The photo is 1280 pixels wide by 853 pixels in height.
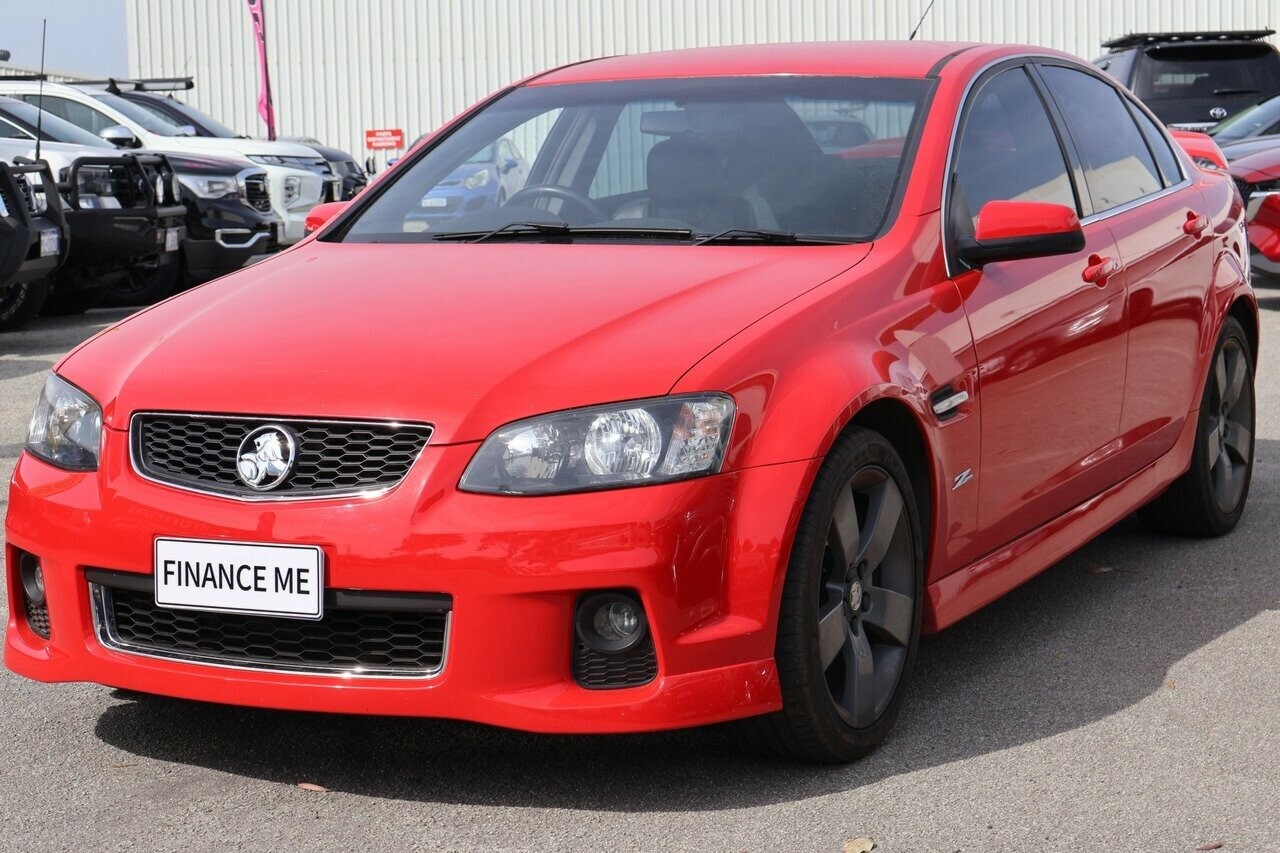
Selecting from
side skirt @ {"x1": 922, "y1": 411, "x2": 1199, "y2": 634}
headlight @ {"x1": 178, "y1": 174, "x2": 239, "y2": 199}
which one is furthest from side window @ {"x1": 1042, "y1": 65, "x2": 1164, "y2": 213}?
headlight @ {"x1": 178, "y1": 174, "x2": 239, "y2": 199}

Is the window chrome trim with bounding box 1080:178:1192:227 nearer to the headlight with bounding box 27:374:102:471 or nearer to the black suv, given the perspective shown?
the headlight with bounding box 27:374:102:471

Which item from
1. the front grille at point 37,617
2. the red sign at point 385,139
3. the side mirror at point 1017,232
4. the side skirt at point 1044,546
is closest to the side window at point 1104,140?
the side skirt at point 1044,546

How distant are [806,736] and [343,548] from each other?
97 cm

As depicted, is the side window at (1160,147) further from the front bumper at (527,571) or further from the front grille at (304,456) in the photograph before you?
the front grille at (304,456)

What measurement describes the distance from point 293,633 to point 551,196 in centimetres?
161

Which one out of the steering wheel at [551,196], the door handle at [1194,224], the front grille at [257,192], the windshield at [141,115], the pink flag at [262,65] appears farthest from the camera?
the pink flag at [262,65]

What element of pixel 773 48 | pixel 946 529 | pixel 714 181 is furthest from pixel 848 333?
pixel 773 48

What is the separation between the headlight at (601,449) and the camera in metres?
3.29

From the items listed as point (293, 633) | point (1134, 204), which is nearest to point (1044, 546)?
point (1134, 204)

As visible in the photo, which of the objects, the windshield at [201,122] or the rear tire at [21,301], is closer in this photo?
the rear tire at [21,301]

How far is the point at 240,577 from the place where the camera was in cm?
338

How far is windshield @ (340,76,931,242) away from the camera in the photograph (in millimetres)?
4312

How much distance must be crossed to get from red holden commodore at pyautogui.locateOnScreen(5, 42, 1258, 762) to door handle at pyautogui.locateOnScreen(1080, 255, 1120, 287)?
0.05 ft

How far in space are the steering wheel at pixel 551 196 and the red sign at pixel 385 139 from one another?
73.9 ft
